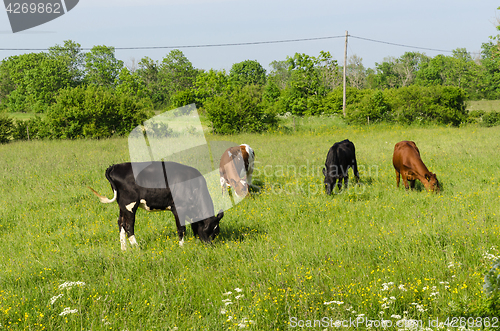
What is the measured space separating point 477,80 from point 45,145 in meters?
82.6

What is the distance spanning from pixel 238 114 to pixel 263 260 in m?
21.2

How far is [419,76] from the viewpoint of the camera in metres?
76.6

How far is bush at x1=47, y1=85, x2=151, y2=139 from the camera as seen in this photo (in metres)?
22.9

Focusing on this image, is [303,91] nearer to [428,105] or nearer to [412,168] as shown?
[428,105]

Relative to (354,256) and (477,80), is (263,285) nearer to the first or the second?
(354,256)

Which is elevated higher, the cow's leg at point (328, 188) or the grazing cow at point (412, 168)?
the grazing cow at point (412, 168)

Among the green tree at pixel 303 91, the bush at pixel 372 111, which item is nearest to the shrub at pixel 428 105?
the bush at pixel 372 111

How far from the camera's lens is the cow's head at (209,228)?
602cm

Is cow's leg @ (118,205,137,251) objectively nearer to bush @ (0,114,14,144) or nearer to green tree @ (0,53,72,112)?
bush @ (0,114,14,144)

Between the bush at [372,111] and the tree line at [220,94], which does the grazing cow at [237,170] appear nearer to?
the tree line at [220,94]

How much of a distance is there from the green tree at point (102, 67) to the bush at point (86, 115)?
4346 centimetres

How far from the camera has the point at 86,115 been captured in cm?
2323

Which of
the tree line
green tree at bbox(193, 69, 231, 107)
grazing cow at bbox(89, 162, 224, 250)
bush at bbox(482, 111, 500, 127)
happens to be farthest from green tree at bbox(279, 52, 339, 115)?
grazing cow at bbox(89, 162, 224, 250)

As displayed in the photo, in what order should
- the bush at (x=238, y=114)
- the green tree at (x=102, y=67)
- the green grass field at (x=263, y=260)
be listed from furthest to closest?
the green tree at (x=102, y=67), the bush at (x=238, y=114), the green grass field at (x=263, y=260)
